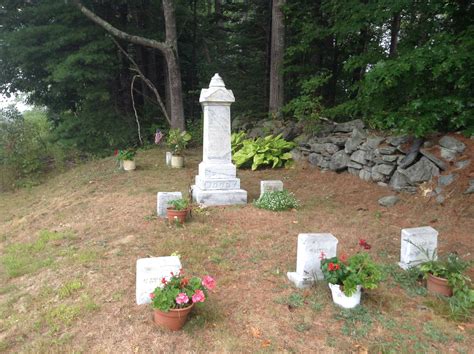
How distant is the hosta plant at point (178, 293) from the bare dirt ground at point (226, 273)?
247 mm

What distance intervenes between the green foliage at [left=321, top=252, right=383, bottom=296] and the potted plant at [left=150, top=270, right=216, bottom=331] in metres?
1.15

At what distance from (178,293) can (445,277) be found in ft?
8.61

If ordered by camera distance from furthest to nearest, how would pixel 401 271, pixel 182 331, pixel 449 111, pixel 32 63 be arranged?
pixel 32 63 → pixel 449 111 → pixel 401 271 → pixel 182 331

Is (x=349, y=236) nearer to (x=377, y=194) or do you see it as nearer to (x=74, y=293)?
(x=377, y=194)

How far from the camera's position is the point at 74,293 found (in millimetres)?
3768

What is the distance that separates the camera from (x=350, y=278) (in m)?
3.29

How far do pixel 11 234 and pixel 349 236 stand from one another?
589cm

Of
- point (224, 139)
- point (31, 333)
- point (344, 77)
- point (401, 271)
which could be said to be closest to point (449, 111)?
point (401, 271)

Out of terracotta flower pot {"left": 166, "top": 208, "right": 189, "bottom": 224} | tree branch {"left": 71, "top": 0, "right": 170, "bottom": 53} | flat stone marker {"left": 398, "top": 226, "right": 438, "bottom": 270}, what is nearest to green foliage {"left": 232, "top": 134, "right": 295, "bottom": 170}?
terracotta flower pot {"left": 166, "top": 208, "right": 189, "bottom": 224}

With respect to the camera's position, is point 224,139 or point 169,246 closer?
point 169,246

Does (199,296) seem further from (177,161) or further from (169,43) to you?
(169,43)

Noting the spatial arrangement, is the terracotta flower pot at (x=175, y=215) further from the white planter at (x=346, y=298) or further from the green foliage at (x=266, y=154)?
the green foliage at (x=266, y=154)

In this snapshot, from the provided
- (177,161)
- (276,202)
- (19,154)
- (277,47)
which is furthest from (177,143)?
(19,154)

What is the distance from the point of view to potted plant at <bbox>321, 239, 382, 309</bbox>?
3287 millimetres
